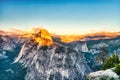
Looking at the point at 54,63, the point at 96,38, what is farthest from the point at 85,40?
the point at 54,63

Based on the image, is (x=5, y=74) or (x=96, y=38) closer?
(x=5, y=74)

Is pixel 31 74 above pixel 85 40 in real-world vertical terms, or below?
below

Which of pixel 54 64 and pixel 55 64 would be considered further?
pixel 54 64

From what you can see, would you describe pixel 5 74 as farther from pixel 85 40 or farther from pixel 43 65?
pixel 85 40

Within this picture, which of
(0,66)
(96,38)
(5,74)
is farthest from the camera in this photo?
(96,38)
